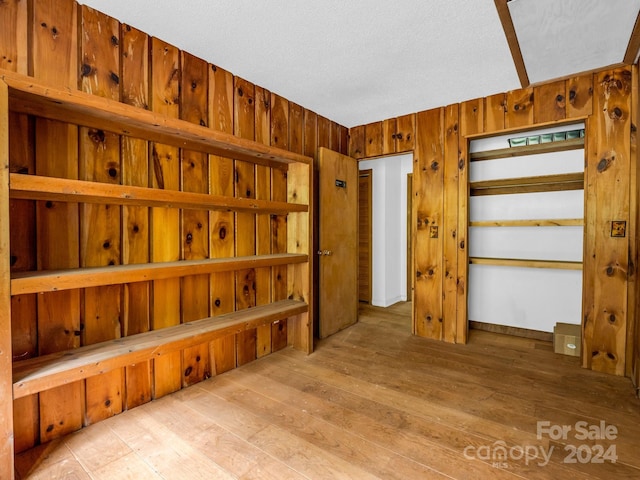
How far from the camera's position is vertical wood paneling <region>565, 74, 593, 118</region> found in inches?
98.3

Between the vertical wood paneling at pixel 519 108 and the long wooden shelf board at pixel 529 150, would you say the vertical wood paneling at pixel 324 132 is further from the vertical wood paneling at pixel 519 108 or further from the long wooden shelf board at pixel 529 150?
the vertical wood paneling at pixel 519 108

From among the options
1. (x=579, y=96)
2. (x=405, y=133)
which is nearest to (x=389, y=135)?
(x=405, y=133)

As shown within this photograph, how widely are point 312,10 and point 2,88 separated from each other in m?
1.50

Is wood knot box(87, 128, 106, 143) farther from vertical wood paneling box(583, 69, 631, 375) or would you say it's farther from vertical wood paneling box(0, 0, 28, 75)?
vertical wood paneling box(583, 69, 631, 375)

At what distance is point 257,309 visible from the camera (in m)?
2.56

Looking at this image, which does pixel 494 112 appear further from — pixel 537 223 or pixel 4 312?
pixel 4 312

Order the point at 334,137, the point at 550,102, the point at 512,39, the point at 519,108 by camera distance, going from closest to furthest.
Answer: the point at 512,39, the point at 550,102, the point at 519,108, the point at 334,137

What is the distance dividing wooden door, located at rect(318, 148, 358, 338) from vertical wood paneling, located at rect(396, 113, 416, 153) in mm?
550

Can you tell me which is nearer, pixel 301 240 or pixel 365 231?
pixel 301 240

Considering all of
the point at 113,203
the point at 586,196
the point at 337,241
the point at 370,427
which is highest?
the point at 586,196

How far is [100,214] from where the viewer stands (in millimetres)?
1780

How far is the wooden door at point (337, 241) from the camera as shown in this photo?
321 cm

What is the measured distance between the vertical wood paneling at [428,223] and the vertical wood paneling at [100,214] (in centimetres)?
268

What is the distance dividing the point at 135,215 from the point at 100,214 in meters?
0.18
